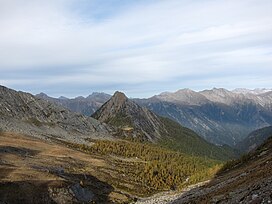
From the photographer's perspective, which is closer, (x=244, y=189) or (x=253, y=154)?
(x=244, y=189)

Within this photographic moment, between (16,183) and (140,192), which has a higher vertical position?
(16,183)

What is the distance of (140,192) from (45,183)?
6420 centimetres

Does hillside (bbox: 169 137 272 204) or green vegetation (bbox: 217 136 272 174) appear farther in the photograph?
green vegetation (bbox: 217 136 272 174)

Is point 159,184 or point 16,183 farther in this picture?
point 159,184

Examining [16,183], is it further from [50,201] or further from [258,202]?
[258,202]

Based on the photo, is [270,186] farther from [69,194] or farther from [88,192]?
[88,192]

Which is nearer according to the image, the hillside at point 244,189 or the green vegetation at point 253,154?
the hillside at point 244,189

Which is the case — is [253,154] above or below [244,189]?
below

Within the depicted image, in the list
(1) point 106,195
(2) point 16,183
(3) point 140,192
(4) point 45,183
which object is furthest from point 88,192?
(3) point 140,192

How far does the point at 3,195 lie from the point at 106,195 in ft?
143

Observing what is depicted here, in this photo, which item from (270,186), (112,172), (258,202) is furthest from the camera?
(112,172)

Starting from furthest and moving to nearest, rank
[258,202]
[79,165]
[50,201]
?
[79,165] → [50,201] → [258,202]

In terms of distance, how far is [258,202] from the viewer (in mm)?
38844

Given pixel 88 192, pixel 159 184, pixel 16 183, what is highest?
pixel 16 183
